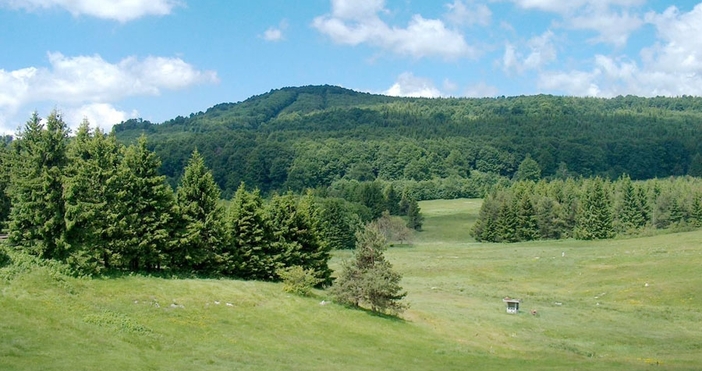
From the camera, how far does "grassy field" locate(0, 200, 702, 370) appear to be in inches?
1133

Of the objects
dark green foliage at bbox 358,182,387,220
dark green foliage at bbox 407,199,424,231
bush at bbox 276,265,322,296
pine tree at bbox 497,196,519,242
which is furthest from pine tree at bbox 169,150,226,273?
dark green foliage at bbox 358,182,387,220

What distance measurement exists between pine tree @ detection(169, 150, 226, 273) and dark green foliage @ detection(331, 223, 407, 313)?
11483 mm

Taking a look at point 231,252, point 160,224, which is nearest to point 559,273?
point 231,252

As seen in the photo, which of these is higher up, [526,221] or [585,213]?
[585,213]

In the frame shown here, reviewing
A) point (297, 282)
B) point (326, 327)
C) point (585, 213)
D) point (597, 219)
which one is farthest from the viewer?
point (585, 213)

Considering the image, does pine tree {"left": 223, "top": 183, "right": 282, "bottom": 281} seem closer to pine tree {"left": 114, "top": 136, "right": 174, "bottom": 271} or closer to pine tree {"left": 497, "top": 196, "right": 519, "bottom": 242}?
pine tree {"left": 114, "top": 136, "right": 174, "bottom": 271}

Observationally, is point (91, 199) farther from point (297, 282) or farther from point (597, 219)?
point (597, 219)

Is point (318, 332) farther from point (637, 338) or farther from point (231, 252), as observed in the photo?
point (637, 338)

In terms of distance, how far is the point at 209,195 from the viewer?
54.9 m

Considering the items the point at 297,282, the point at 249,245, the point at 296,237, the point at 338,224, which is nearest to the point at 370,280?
the point at 297,282

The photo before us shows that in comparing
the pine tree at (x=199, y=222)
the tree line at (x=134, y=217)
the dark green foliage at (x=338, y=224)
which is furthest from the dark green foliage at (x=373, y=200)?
the pine tree at (x=199, y=222)

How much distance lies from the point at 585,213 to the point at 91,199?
365 ft

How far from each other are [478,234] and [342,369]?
118 metres

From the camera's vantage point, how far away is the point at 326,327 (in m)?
41.7
